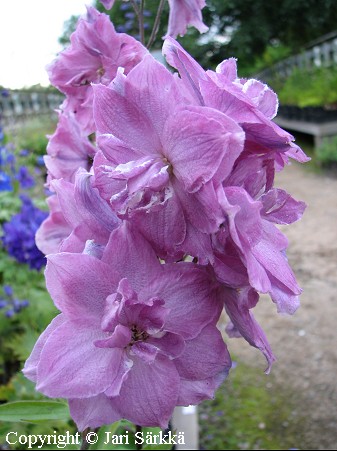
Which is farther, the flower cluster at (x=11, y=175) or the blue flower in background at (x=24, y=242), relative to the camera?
the flower cluster at (x=11, y=175)

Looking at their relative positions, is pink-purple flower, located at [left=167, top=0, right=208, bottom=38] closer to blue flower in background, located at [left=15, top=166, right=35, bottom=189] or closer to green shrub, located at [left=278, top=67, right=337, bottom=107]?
blue flower in background, located at [left=15, top=166, right=35, bottom=189]

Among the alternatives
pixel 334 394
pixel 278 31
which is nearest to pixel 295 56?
pixel 278 31

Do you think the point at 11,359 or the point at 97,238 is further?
the point at 11,359

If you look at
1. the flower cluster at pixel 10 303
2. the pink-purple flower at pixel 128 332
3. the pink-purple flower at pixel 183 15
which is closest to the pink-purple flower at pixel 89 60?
the pink-purple flower at pixel 183 15

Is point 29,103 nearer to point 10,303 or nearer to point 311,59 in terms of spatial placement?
point 311,59

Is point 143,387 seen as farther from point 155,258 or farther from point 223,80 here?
point 223,80

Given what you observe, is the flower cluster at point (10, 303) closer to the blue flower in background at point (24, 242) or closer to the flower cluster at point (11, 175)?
the blue flower in background at point (24, 242)

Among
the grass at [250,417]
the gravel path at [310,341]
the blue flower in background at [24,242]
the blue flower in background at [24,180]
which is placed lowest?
the gravel path at [310,341]

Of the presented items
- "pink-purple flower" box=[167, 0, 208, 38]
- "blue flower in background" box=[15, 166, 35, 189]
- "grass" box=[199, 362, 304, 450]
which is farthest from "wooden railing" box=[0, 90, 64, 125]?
"pink-purple flower" box=[167, 0, 208, 38]
